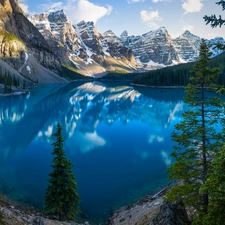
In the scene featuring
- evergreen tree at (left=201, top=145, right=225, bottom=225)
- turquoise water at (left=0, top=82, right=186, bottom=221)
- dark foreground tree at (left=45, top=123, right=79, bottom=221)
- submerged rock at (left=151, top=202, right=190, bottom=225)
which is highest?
evergreen tree at (left=201, top=145, right=225, bottom=225)

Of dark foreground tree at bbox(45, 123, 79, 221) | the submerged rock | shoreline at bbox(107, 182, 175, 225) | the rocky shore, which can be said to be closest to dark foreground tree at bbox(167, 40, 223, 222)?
the submerged rock

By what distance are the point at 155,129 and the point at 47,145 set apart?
22.4 meters

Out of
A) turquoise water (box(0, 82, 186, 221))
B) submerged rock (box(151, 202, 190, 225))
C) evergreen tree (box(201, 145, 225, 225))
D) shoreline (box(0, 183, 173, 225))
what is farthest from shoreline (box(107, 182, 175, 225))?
evergreen tree (box(201, 145, 225, 225))

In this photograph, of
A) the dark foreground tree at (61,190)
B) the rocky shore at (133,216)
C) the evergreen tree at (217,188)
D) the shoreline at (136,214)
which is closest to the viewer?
the evergreen tree at (217,188)

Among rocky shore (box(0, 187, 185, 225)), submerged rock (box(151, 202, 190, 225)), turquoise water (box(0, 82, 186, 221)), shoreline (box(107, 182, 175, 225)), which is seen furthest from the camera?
turquoise water (box(0, 82, 186, 221))

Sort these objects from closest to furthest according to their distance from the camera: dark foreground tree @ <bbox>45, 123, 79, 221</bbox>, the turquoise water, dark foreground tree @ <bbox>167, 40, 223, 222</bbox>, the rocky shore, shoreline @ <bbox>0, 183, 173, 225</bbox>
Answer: the rocky shore → dark foreground tree @ <bbox>167, 40, 223, 222</bbox> → shoreline @ <bbox>0, 183, 173, 225</bbox> → dark foreground tree @ <bbox>45, 123, 79, 221</bbox> → the turquoise water

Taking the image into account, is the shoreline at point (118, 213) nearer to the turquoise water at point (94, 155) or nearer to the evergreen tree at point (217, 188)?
the turquoise water at point (94, 155)

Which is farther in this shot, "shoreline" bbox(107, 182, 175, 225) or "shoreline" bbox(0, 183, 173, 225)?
"shoreline" bbox(107, 182, 175, 225)

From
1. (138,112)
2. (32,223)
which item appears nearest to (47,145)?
(32,223)

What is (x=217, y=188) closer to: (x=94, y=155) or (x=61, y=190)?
(x=61, y=190)

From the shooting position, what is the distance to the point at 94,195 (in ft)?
71.1

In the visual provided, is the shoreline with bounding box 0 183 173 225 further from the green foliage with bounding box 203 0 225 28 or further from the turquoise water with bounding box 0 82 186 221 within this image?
the green foliage with bounding box 203 0 225 28

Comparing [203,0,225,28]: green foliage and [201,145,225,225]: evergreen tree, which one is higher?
[203,0,225,28]: green foliage

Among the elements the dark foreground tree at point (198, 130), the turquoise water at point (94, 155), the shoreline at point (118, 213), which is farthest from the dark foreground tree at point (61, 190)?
the dark foreground tree at point (198, 130)
